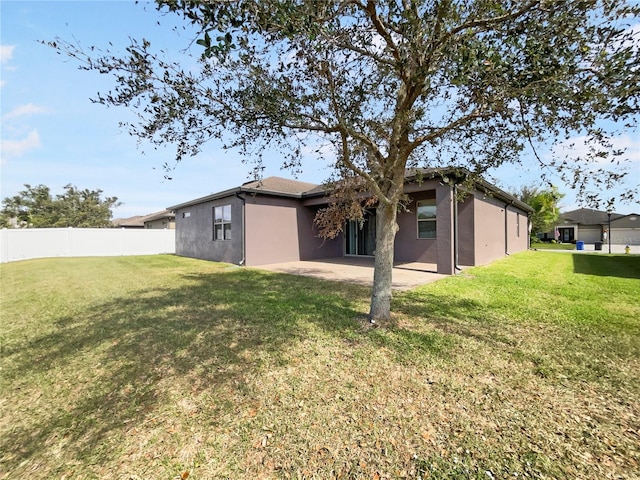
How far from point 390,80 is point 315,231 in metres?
9.82

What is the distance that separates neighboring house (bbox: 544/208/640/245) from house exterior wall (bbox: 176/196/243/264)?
38.0m

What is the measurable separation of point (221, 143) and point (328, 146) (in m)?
1.91

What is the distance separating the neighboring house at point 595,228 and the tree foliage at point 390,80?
38.7 metres

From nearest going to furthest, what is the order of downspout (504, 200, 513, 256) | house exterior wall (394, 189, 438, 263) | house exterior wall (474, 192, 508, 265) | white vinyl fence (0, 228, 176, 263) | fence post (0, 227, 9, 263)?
1. house exterior wall (474, 192, 508, 265)
2. house exterior wall (394, 189, 438, 263)
3. downspout (504, 200, 513, 256)
4. fence post (0, 227, 9, 263)
5. white vinyl fence (0, 228, 176, 263)

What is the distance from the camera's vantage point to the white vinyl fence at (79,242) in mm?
17383

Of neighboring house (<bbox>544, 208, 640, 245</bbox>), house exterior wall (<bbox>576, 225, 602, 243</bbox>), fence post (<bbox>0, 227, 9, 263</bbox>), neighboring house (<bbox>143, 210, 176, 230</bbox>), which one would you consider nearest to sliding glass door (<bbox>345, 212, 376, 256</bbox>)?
neighboring house (<bbox>143, 210, 176, 230</bbox>)

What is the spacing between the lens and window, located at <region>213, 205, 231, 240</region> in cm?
1354

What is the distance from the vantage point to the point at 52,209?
33781mm

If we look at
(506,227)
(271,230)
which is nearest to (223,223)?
(271,230)

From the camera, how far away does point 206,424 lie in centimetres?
242

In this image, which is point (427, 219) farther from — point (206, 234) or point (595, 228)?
point (595, 228)

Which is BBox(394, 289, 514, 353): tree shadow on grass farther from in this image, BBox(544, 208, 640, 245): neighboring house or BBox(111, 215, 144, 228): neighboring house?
BBox(111, 215, 144, 228): neighboring house

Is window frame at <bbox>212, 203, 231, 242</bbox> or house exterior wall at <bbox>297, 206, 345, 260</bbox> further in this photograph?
house exterior wall at <bbox>297, 206, 345, 260</bbox>

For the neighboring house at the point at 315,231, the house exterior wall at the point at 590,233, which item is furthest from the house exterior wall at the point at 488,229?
the house exterior wall at the point at 590,233
